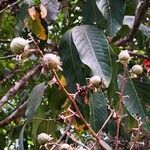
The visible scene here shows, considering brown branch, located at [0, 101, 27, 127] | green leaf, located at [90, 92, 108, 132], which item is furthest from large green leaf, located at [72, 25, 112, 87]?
brown branch, located at [0, 101, 27, 127]

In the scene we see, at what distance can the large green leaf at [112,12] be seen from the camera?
1.18 m

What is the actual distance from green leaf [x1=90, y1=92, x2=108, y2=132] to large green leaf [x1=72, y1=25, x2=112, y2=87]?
173 millimetres

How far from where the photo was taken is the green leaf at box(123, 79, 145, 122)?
1284 millimetres

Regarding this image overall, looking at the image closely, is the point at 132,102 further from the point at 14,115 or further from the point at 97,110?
the point at 14,115

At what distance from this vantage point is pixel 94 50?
44.4 inches

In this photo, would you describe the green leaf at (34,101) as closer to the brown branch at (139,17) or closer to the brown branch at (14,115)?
the brown branch at (14,115)

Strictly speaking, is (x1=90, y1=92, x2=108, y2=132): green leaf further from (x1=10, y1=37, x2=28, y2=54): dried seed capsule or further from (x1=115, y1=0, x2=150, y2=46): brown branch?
(x1=10, y1=37, x2=28, y2=54): dried seed capsule

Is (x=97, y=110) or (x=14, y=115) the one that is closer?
(x=97, y=110)

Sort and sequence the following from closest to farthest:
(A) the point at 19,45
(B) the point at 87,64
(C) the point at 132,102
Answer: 1. (A) the point at 19,45
2. (B) the point at 87,64
3. (C) the point at 132,102

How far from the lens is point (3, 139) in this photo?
6.60ft

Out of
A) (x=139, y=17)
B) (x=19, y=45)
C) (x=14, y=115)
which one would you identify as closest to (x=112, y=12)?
(x=139, y=17)

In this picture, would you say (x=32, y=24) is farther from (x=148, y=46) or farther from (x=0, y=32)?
(x=0, y=32)

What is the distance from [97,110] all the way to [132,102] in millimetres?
107

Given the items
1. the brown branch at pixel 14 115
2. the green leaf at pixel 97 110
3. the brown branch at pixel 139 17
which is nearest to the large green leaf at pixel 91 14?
the brown branch at pixel 139 17
